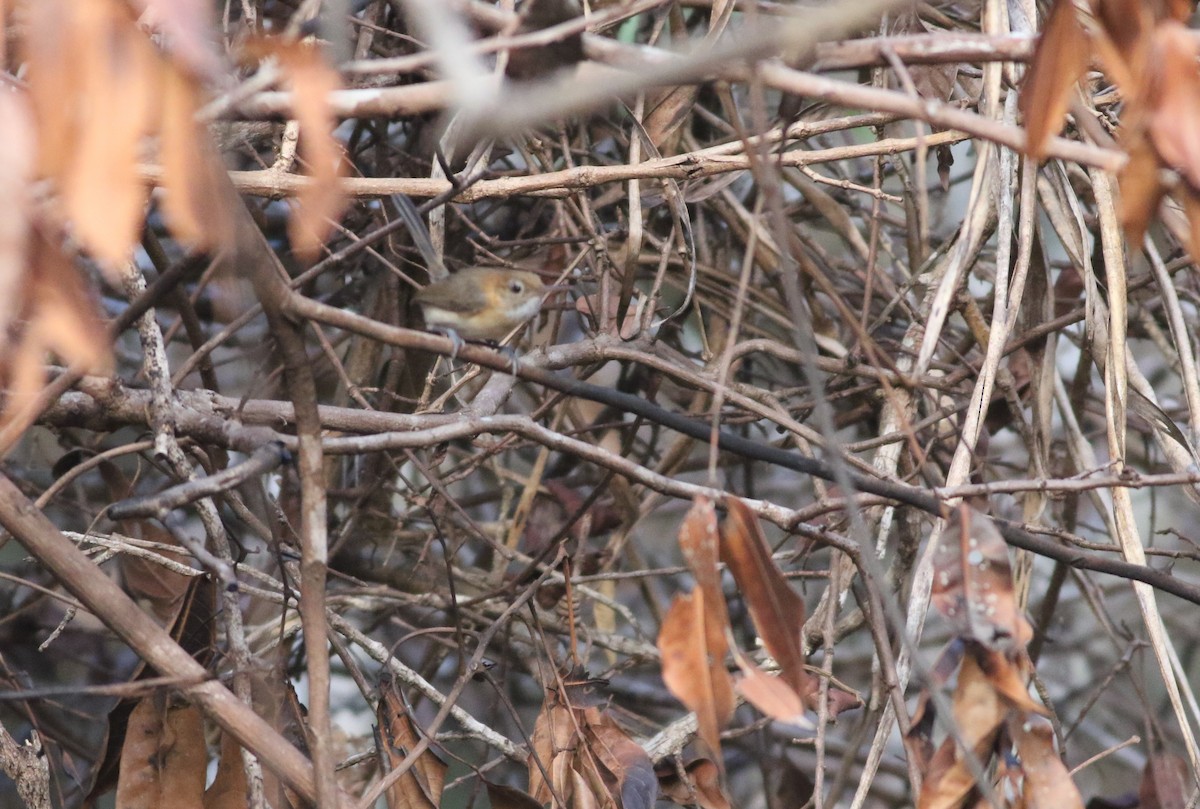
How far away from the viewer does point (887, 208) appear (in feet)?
11.8

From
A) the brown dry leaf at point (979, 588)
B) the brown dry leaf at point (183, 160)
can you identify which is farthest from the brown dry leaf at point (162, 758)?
the brown dry leaf at point (979, 588)

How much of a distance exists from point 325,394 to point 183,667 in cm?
197

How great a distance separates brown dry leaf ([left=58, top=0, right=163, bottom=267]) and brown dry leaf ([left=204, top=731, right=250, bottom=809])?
122 centimetres

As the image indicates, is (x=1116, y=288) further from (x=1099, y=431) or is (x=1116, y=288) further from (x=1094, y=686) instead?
(x=1094, y=686)

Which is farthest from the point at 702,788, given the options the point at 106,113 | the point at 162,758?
the point at 106,113

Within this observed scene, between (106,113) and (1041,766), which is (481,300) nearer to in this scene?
(1041,766)

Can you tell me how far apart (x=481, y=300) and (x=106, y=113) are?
1.99 m

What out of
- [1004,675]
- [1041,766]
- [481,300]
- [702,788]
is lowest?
[702,788]

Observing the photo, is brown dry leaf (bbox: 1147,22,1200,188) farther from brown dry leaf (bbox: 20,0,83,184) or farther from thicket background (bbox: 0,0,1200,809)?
brown dry leaf (bbox: 20,0,83,184)

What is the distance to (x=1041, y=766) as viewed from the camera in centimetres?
144

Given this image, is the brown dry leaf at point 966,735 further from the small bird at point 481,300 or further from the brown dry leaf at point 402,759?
the small bird at point 481,300

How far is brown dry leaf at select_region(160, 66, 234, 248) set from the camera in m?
0.92

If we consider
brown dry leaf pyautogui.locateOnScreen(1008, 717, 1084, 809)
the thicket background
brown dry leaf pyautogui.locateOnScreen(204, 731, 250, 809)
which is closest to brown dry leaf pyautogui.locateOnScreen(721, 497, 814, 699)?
the thicket background

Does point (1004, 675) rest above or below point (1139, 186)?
below
